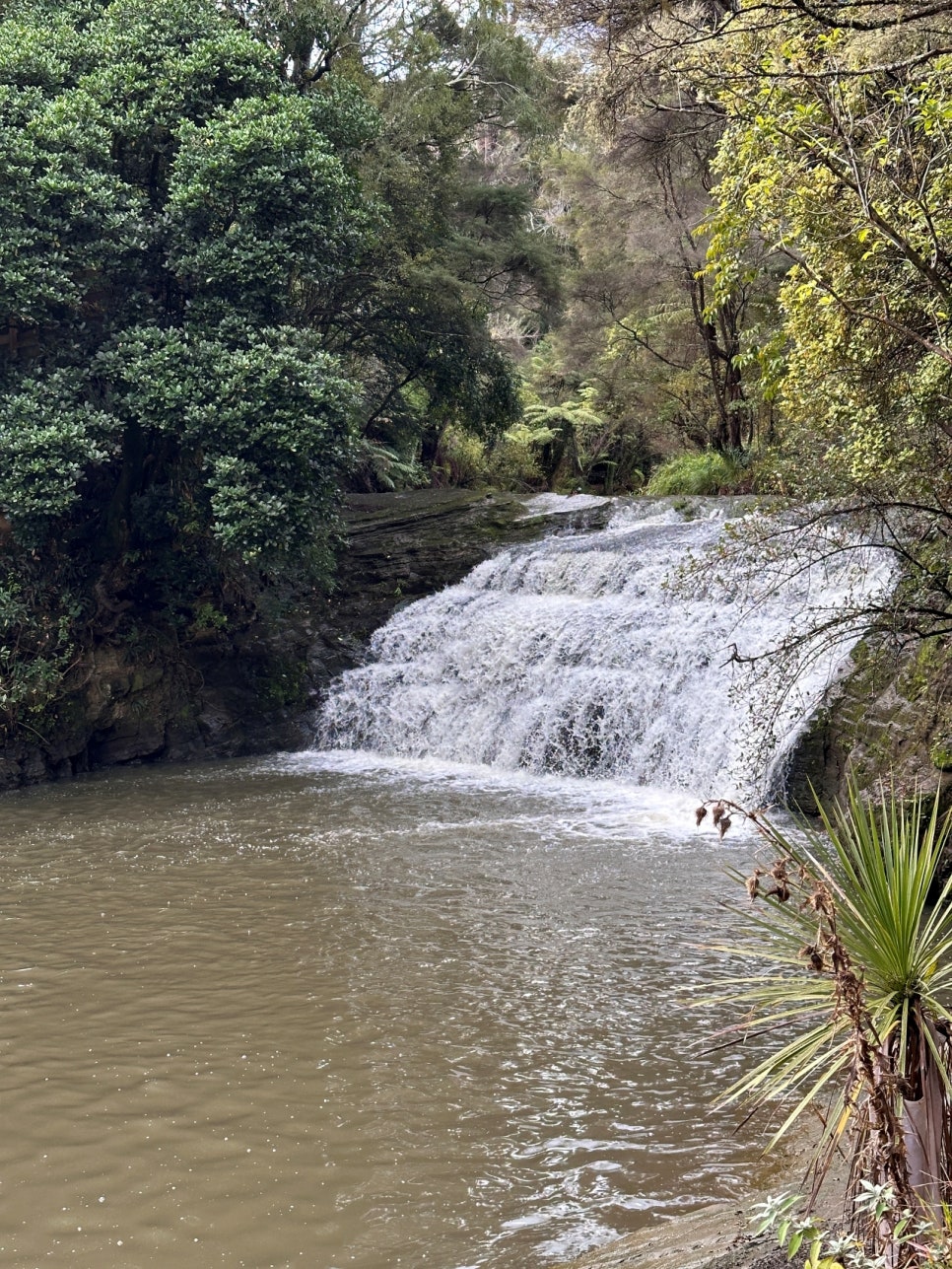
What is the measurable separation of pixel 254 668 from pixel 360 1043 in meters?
9.92

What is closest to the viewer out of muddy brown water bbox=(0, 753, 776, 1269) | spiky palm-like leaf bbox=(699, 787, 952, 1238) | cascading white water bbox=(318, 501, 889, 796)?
spiky palm-like leaf bbox=(699, 787, 952, 1238)

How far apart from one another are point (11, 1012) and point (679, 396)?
19.1 m

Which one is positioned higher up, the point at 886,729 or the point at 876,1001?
the point at 876,1001

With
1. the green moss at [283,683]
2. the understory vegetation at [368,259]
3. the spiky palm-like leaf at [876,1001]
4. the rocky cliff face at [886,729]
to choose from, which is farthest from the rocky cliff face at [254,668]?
the spiky palm-like leaf at [876,1001]

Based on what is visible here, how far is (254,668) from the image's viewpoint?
49.0ft

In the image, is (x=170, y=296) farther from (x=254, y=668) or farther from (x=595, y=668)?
(x=595, y=668)

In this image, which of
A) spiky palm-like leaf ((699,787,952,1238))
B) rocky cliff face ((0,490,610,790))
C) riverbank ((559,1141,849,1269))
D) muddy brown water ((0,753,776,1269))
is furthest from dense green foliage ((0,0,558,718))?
spiky palm-like leaf ((699,787,952,1238))

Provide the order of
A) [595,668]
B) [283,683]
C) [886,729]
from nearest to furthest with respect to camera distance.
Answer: [886,729] → [595,668] → [283,683]

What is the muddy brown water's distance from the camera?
394 centimetres

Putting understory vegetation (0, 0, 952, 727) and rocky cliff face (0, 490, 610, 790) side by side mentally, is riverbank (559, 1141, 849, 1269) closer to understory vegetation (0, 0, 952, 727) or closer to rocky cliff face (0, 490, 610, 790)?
understory vegetation (0, 0, 952, 727)

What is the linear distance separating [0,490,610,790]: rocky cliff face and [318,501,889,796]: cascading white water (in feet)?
1.69

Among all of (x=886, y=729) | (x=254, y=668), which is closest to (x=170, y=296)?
(x=254, y=668)

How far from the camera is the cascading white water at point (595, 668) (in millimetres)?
10945

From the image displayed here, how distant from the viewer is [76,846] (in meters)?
9.56
